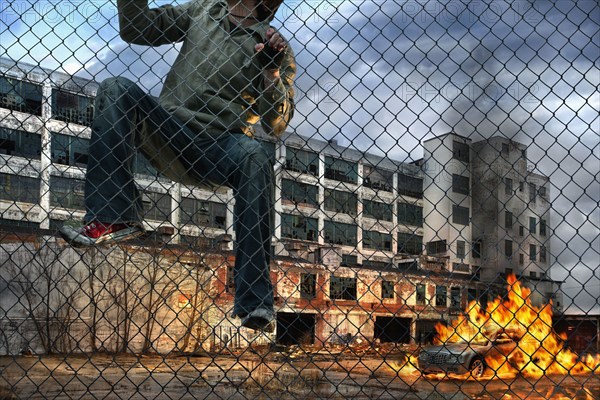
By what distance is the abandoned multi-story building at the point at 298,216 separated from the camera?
422 centimetres

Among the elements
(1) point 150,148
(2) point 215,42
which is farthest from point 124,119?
(2) point 215,42

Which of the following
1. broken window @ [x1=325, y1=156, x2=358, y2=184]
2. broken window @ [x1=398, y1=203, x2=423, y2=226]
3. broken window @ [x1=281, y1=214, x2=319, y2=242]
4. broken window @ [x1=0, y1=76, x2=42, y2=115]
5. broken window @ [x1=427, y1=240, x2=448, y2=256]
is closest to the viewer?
broken window @ [x1=325, y1=156, x2=358, y2=184]

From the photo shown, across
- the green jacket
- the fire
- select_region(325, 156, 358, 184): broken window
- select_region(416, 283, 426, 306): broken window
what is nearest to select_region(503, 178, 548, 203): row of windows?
the fire

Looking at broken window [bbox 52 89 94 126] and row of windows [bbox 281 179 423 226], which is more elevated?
broken window [bbox 52 89 94 126]

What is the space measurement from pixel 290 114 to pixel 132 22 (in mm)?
985

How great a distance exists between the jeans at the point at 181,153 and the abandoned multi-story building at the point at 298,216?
307 millimetres

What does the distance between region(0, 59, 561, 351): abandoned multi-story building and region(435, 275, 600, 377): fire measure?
0.82 ft

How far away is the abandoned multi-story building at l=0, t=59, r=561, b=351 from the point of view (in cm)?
422

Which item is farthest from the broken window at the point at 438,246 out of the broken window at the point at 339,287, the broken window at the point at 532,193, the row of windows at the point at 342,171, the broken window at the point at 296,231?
the broken window at the point at 296,231

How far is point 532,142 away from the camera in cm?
383

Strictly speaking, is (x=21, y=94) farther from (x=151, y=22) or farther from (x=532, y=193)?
(x=532, y=193)

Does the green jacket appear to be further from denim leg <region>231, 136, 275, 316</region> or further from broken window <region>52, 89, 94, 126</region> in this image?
broken window <region>52, 89, 94, 126</region>

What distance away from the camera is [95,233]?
3.14 metres

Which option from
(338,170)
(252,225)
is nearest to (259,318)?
(252,225)
